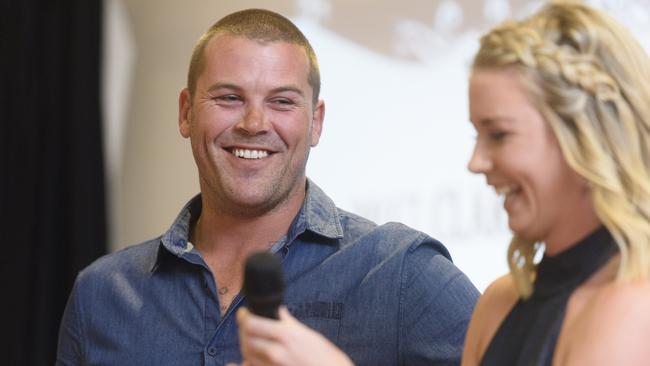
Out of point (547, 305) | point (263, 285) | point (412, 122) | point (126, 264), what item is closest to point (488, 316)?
point (547, 305)

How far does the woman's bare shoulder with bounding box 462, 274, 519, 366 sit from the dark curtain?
2550 mm

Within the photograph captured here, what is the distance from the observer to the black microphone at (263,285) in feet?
3.66

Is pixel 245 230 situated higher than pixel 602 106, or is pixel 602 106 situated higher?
pixel 602 106

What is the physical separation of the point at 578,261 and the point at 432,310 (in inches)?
29.6

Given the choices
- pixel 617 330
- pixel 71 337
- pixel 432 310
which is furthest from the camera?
pixel 71 337

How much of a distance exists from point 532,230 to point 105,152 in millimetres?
2812

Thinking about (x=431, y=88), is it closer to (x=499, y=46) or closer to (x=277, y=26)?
(x=277, y=26)

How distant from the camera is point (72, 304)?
86.7 inches

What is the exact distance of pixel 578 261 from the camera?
1211mm

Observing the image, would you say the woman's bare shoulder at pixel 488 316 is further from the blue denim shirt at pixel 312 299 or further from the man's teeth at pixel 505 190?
the blue denim shirt at pixel 312 299

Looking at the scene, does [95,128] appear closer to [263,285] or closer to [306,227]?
[306,227]

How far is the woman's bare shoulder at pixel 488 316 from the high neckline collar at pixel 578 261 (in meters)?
0.11

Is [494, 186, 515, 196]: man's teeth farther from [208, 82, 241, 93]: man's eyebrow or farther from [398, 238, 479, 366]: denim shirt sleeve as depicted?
[208, 82, 241, 93]: man's eyebrow

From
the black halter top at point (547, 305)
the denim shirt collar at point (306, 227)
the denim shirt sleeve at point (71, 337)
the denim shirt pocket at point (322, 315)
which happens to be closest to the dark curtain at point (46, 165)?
the denim shirt sleeve at point (71, 337)
